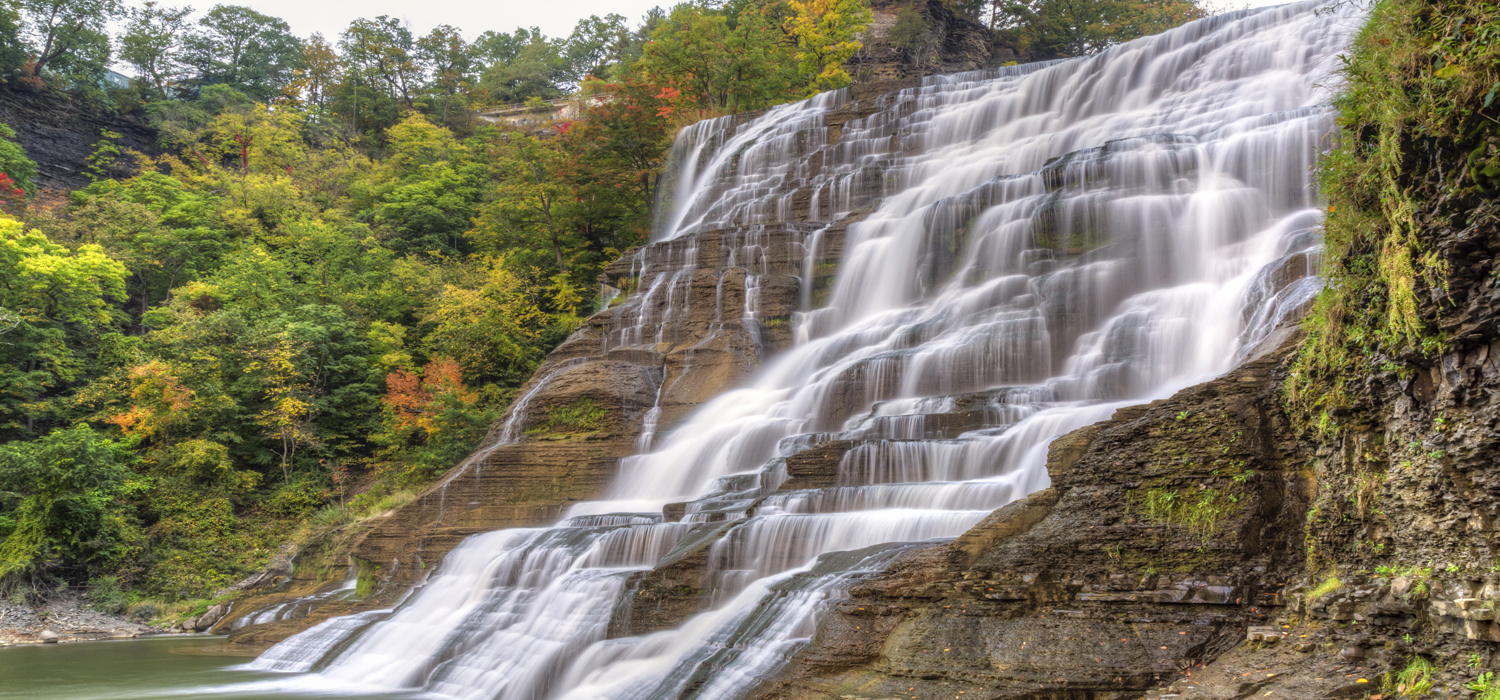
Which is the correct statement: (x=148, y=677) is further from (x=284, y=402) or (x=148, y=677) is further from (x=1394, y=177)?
(x=1394, y=177)

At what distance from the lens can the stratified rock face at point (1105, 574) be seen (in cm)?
687

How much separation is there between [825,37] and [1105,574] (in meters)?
33.1

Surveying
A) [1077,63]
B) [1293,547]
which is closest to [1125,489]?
[1293,547]

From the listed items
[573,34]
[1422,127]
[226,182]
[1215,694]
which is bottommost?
[1215,694]

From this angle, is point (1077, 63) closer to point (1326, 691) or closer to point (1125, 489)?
point (1125, 489)

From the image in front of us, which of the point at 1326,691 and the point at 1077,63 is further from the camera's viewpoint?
the point at 1077,63

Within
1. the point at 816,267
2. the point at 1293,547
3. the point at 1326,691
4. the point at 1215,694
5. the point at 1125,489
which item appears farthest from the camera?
the point at 816,267

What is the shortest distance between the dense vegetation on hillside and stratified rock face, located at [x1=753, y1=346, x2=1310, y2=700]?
1682 cm

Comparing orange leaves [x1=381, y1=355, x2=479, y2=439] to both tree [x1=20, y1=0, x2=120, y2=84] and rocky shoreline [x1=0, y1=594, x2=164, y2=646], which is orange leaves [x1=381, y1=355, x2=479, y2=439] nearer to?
rocky shoreline [x1=0, y1=594, x2=164, y2=646]

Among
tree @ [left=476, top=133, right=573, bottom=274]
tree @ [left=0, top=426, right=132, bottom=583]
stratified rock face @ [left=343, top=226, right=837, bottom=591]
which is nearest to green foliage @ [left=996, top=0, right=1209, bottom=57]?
tree @ [left=476, top=133, right=573, bottom=274]

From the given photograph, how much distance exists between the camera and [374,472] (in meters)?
27.0

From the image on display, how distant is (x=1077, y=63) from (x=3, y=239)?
3262cm

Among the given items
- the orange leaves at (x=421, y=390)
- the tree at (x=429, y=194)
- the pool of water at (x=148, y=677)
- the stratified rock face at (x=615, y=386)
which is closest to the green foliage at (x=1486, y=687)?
the pool of water at (x=148, y=677)

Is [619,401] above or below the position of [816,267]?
below
